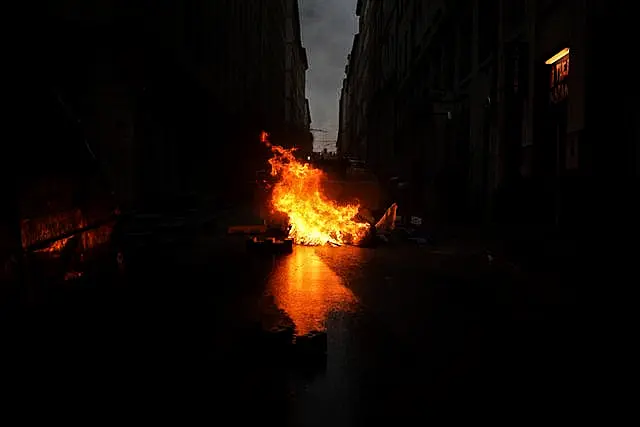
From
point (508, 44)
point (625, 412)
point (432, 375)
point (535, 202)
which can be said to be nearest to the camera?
point (625, 412)

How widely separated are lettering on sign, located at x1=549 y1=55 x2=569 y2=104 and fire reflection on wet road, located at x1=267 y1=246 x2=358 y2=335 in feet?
21.1

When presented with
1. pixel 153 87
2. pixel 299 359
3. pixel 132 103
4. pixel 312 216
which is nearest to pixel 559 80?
pixel 312 216

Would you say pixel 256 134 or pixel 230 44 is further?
pixel 256 134

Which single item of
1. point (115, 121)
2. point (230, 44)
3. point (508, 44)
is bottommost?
point (115, 121)

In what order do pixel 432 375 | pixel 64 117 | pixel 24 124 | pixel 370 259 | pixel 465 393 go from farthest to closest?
pixel 370 259
pixel 64 117
pixel 24 124
pixel 432 375
pixel 465 393

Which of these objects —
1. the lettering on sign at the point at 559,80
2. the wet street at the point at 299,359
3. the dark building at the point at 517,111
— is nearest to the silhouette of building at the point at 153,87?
the wet street at the point at 299,359

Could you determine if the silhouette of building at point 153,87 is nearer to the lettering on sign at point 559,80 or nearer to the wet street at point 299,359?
the wet street at point 299,359

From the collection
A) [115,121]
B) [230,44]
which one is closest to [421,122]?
[230,44]

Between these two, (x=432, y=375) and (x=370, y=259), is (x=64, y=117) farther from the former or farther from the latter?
(x=370, y=259)

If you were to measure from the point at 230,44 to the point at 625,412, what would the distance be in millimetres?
29912

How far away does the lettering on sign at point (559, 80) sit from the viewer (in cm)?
1082

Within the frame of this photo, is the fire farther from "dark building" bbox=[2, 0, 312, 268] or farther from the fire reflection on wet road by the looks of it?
"dark building" bbox=[2, 0, 312, 268]

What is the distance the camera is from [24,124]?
13.8 ft

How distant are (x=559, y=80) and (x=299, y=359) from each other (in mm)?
9813
